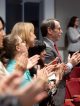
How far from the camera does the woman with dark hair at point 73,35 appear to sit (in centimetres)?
637

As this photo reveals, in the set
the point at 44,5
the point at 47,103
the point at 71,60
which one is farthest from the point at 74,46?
the point at 47,103

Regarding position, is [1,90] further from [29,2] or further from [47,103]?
[29,2]

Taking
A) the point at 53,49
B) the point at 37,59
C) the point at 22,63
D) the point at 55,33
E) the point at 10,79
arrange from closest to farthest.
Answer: the point at 10,79 < the point at 22,63 < the point at 37,59 < the point at 53,49 < the point at 55,33

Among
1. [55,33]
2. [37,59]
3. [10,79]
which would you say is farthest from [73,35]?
[10,79]

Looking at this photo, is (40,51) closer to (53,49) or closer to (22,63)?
(53,49)

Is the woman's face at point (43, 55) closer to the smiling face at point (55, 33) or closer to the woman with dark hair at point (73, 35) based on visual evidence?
the smiling face at point (55, 33)

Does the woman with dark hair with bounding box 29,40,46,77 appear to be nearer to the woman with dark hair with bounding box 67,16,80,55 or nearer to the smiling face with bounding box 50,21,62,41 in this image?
the smiling face with bounding box 50,21,62,41

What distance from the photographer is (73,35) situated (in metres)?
6.37

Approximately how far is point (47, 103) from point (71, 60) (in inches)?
20.4

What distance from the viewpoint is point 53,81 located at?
2.61 m

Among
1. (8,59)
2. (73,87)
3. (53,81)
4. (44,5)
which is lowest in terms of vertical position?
(73,87)

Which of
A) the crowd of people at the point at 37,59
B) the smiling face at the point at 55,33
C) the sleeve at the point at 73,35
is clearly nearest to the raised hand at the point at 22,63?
the crowd of people at the point at 37,59

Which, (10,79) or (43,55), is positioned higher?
(10,79)

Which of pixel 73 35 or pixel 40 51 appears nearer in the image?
pixel 40 51
